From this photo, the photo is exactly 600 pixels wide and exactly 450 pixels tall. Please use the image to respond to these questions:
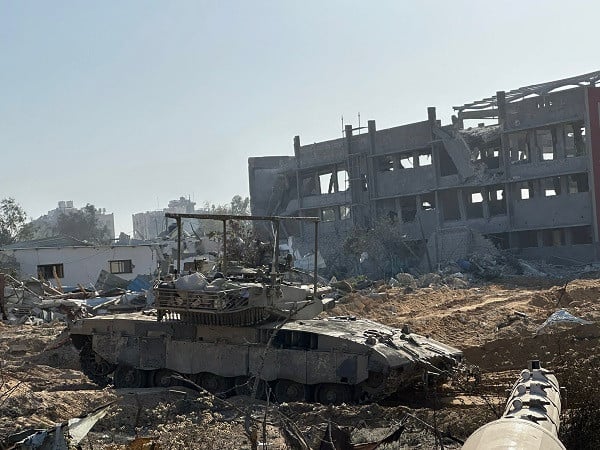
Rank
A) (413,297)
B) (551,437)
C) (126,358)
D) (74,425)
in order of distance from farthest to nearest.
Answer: (413,297)
(126,358)
(74,425)
(551,437)

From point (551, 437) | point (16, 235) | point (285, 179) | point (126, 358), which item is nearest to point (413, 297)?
point (126, 358)

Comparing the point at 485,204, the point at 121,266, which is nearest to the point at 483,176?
the point at 485,204

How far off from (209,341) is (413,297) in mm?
16553

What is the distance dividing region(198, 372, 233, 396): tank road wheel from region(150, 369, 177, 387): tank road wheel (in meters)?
0.64

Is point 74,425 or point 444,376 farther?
point 444,376

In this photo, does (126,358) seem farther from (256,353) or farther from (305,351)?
(305,351)

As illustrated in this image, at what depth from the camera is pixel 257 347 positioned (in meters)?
14.2

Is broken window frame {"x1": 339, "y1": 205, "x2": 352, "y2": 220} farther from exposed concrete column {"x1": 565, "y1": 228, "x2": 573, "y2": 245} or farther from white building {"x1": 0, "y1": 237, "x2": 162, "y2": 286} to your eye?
exposed concrete column {"x1": 565, "y1": 228, "x2": 573, "y2": 245}

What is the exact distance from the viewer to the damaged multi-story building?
39.5 meters

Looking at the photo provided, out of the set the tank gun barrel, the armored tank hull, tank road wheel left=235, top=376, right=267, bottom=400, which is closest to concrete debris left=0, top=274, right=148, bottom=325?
the armored tank hull

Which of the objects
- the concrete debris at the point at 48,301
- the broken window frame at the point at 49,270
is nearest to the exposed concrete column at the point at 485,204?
the concrete debris at the point at 48,301

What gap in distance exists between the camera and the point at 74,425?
7117 mm

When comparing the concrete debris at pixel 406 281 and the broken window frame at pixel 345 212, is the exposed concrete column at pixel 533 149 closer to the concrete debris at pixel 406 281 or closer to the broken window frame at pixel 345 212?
the concrete debris at pixel 406 281

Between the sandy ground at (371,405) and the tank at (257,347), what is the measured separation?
472 millimetres
